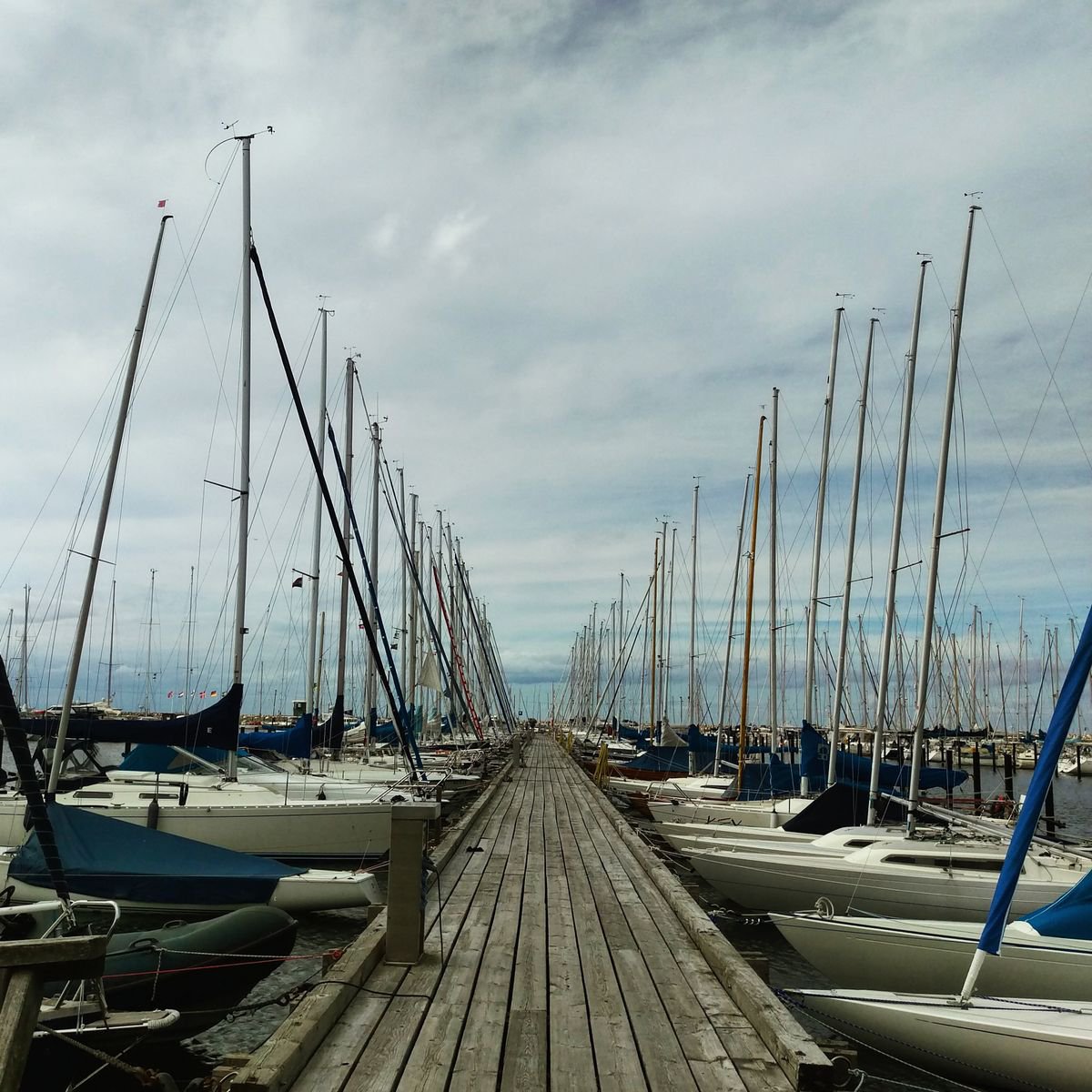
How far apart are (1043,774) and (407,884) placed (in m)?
5.51

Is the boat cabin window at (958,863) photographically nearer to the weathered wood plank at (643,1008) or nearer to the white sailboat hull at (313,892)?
the weathered wood plank at (643,1008)

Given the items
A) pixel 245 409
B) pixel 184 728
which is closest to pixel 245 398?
pixel 245 409

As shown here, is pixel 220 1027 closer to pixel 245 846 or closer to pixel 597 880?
pixel 597 880

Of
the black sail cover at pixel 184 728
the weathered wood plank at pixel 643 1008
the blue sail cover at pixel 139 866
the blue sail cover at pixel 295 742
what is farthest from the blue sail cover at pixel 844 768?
the blue sail cover at pixel 139 866

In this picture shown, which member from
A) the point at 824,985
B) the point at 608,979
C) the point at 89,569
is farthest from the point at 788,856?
the point at 89,569

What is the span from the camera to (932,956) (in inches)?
440

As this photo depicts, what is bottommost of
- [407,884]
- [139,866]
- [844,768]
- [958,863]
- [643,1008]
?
[958,863]

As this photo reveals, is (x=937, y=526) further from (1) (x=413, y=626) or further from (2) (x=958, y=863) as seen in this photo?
(1) (x=413, y=626)

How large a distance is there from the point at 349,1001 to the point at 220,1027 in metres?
6.05

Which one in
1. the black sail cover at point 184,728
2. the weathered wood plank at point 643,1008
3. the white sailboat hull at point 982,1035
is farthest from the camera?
the black sail cover at point 184,728

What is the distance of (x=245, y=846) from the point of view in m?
17.3

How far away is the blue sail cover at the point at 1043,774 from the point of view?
7.50 m

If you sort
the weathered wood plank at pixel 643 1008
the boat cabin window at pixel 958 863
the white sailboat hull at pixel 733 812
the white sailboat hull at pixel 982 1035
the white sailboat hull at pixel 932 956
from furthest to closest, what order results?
1. the white sailboat hull at pixel 733 812
2. the boat cabin window at pixel 958 863
3. the white sailboat hull at pixel 932 956
4. the white sailboat hull at pixel 982 1035
5. the weathered wood plank at pixel 643 1008

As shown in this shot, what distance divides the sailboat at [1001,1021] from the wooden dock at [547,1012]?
218 cm
